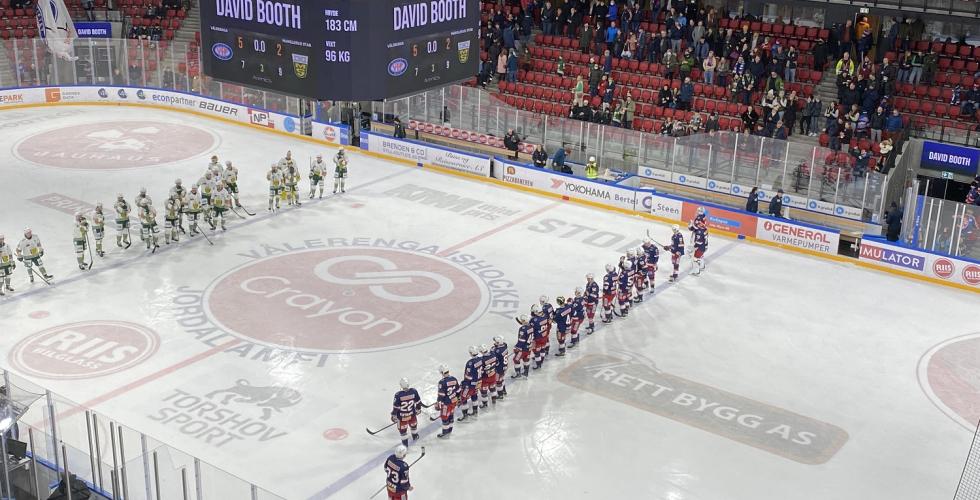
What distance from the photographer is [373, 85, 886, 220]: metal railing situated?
27516 mm

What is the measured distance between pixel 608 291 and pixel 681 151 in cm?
942

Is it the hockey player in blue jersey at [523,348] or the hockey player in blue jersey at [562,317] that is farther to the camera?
the hockey player in blue jersey at [562,317]

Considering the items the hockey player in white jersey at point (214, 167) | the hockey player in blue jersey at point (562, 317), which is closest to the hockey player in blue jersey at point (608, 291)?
the hockey player in blue jersey at point (562, 317)

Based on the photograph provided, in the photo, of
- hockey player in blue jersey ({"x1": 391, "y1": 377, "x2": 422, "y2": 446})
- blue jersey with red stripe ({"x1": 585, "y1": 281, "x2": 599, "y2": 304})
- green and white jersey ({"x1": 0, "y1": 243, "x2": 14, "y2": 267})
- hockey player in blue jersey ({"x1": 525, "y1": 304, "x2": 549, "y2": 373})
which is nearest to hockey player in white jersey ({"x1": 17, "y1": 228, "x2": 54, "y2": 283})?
green and white jersey ({"x1": 0, "y1": 243, "x2": 14, "y2": 267})

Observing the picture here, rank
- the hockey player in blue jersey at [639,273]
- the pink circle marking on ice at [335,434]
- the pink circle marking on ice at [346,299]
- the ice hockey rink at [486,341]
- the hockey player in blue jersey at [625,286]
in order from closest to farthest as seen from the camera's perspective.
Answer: the ice hockey rink at [486,341] → the pink circle marking on ice at [335,434] → the pink circle marking on ice at [346,299] → the hockey player in blue jersey at [625,286] → the hockey player in blue jersey at [639,273]

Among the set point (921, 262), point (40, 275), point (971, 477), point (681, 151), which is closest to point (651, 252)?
point (921, 262)

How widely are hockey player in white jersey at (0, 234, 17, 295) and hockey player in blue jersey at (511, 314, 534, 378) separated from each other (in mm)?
11268

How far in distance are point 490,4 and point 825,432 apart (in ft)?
88.7

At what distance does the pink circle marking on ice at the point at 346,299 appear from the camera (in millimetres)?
21625

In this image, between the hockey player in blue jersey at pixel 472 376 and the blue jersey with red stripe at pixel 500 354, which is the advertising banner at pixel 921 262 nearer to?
the blue jersey with red stripe at pixel 500 354

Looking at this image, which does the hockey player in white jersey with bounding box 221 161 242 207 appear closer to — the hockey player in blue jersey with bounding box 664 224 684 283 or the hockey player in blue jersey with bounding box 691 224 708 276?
the hockey player in blue jersey with bounding box 664 224 684 283

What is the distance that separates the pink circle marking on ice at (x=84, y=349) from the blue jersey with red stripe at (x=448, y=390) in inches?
255

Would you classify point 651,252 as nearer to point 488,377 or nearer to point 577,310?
point 577,310

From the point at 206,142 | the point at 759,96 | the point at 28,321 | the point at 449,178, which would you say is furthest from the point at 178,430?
the point at 759,96
